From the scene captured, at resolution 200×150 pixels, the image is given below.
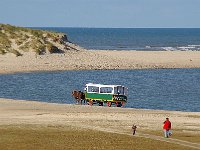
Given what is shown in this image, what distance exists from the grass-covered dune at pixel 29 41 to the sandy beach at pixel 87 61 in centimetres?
181

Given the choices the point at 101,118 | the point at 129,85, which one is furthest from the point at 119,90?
the point at 129,85

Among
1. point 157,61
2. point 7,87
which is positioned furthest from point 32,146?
point 157,61

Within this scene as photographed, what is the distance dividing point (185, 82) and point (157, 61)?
28.7 metres

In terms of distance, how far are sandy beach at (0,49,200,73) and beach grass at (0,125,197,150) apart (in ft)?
165

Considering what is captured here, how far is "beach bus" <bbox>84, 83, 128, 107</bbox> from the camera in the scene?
213ft

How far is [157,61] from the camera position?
116 metres

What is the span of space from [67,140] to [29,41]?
7336cm

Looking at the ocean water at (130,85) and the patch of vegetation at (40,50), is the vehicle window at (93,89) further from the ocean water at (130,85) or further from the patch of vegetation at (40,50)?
the patch of vegetation at (40,50)

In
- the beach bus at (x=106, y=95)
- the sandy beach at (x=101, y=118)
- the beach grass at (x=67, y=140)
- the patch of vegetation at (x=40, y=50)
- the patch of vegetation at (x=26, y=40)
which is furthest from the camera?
the patch of vegetation at (x=26, y=40)

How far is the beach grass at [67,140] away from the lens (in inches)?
1581

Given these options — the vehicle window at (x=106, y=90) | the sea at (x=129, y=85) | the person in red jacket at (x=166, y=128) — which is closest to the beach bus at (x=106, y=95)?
the vehicle window at (x=106, y=90)

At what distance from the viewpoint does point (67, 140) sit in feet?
139

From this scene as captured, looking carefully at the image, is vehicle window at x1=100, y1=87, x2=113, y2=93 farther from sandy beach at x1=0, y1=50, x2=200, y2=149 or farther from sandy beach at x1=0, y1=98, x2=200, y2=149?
sandy beach at x1=0, y1=50, x2=200, y2=149

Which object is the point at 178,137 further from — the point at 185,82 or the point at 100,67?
the point at 100,67
